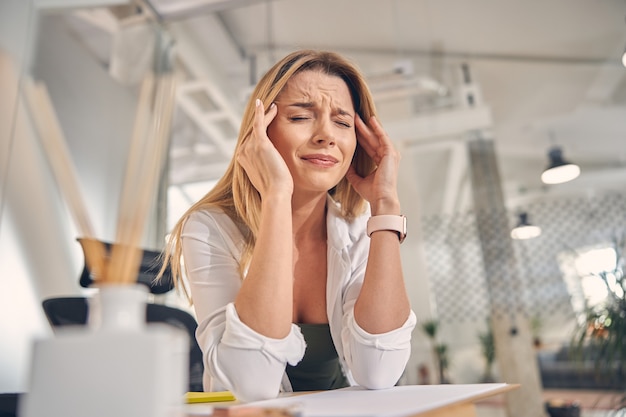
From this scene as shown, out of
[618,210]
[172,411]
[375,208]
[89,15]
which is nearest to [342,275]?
[375,208]

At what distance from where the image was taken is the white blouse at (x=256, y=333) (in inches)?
27.8

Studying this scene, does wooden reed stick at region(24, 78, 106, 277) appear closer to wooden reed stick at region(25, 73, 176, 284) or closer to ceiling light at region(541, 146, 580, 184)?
wooden reed stick at region(25, 73, 176, 284)

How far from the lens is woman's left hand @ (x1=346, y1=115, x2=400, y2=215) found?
3.26ft

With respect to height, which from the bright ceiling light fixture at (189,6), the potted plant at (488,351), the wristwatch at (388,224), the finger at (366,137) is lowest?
the potted plant at (488,351)

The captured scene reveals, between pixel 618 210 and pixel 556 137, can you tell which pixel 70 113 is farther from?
pixel 618 210

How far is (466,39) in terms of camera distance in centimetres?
352

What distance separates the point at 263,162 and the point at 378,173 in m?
0.29

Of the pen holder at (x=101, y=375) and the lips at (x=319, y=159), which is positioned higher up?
the lips at (x=319, y=159)

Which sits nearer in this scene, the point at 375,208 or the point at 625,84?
the point at 375,208

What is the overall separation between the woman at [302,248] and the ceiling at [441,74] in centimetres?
229

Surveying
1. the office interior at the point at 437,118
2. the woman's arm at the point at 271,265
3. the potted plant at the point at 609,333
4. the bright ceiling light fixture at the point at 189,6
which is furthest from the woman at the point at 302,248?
the bright ceiling light fixture at the point at 189,6

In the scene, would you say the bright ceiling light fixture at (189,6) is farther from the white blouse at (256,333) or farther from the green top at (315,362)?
the green top at (315,362)

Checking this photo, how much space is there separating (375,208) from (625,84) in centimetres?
314

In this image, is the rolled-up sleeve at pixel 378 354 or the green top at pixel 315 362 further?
the green top at pixel 315 362
